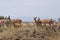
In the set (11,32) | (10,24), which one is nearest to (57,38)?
(11,32)

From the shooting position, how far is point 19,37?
2020 centimetres

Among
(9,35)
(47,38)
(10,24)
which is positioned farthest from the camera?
(10,24)

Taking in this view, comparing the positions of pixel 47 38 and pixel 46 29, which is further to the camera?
pixel 46 29

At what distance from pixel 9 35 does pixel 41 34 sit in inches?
116

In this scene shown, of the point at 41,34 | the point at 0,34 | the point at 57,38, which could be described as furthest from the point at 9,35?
the point at 57,38

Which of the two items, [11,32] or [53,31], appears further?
[53,31]

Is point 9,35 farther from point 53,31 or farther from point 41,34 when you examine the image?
point 53,31

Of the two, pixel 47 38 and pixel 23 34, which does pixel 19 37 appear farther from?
pixel 47 38

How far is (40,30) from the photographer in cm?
2284

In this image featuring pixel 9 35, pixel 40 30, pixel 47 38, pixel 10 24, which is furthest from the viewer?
pixel 10 24

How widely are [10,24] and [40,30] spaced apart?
447 centimetres

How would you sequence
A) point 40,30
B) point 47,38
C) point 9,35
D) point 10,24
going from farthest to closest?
point 10,24, point 40,30, point 47,38, point 9,35

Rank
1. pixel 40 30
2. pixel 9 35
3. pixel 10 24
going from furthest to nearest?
1. pixel 10 24
2. pixel 40 30
3. pixel 9 35

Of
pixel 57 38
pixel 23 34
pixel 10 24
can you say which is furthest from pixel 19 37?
pixel 10 24
